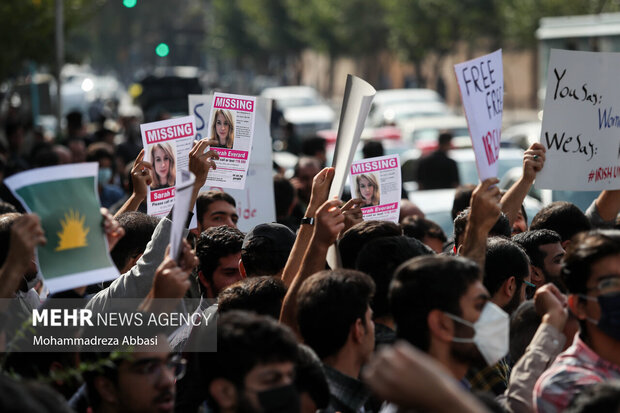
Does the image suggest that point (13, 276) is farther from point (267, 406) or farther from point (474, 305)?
point (474, 305)

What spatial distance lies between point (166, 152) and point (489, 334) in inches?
122

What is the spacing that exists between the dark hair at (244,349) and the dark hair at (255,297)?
0.99m

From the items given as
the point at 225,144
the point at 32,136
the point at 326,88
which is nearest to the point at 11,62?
the point at 32,136

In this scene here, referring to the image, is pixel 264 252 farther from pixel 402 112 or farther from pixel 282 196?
pixel 402 112

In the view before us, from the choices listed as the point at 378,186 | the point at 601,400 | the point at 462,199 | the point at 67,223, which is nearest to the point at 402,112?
the point at 462,199

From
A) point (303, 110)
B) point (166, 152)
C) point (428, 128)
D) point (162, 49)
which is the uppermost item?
point (162, 49)

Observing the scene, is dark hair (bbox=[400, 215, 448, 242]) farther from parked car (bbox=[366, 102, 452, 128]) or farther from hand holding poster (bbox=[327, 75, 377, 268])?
parked car (bbox=[366, 102, 452, 128])

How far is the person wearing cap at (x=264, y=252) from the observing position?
5711mm

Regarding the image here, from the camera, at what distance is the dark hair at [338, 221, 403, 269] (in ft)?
17.4

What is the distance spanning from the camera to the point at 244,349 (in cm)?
364

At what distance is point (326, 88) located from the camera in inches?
2894

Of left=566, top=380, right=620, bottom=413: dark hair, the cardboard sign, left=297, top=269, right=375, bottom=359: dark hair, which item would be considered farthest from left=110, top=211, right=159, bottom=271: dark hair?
left=566, top=380, right=620, bottom=413: dark hair

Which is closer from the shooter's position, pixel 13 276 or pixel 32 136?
pixel 13 276

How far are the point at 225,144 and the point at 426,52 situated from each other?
3962cm
